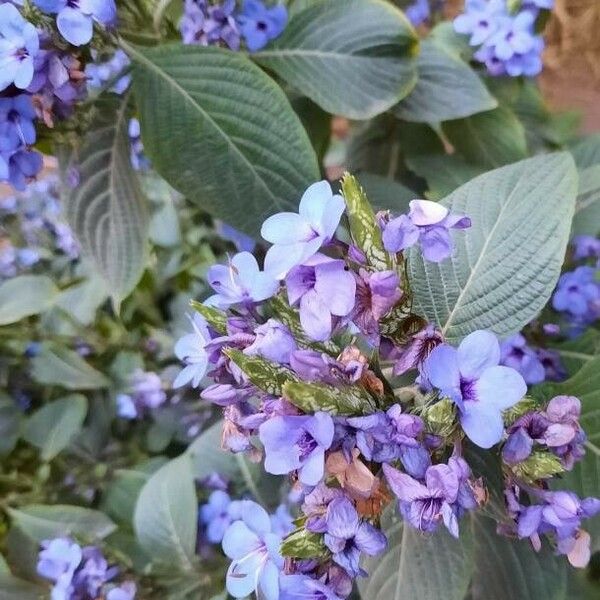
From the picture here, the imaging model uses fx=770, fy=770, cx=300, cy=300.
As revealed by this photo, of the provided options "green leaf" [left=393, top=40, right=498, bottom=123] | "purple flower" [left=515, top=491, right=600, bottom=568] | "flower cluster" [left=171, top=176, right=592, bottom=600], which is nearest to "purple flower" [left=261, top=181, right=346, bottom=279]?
"flower cluster" [left=171, top=176, right=592, bottom=600]

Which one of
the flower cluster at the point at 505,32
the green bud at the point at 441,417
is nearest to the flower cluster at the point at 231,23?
the flower cluster at the point at 505,32

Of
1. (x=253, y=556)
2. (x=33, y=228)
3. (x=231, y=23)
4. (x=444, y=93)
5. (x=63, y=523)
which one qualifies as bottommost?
(x=63, y=523)

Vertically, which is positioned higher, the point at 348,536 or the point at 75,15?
the point at 75,15

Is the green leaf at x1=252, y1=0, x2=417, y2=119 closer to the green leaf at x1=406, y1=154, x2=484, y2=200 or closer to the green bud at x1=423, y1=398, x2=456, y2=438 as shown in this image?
the green leaf at x1=406, y1=154, x2=484, y2=200

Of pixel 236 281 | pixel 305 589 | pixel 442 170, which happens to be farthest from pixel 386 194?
pixel 305 589

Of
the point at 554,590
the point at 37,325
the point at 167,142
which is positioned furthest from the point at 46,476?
the point at 554,590

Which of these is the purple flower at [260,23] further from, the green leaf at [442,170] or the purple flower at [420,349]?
the purple flower at [420,349]

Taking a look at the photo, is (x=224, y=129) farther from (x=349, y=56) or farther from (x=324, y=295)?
(x=324, y=295)
